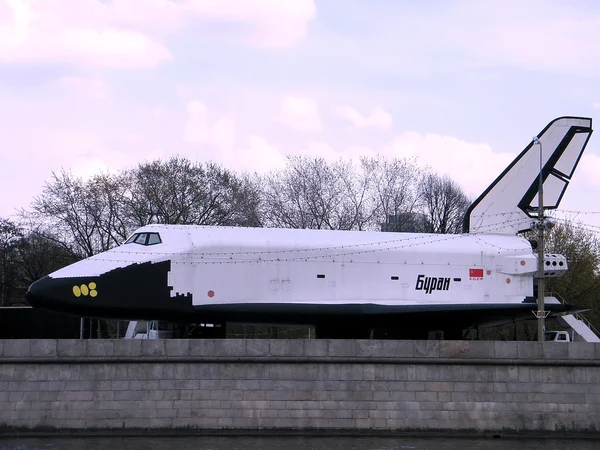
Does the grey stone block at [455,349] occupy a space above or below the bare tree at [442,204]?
below

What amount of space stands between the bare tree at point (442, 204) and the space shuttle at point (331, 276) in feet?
104

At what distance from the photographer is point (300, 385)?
65.8 ft

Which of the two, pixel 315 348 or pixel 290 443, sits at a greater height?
pixel 315 348

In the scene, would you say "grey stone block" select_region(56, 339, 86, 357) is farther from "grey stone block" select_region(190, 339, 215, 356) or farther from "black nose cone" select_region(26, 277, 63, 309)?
"grey stone block" select_region(190, 339, 215, 356)

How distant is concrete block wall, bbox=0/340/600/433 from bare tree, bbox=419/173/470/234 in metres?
36.9

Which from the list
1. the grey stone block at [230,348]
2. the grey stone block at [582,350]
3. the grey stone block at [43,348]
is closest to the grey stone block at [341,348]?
the grey stone block at [230,348]

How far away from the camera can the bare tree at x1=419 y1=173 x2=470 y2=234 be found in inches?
2301

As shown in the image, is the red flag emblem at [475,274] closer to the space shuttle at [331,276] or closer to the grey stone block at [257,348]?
the space shuttle at [331,276]

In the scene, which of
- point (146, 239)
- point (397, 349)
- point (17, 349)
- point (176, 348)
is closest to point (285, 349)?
point (176, 348)

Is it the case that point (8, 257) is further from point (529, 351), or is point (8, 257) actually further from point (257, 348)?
point (529, 351)

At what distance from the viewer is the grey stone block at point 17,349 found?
1975cm

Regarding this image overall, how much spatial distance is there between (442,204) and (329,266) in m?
39.0

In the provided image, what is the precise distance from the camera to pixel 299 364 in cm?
2014

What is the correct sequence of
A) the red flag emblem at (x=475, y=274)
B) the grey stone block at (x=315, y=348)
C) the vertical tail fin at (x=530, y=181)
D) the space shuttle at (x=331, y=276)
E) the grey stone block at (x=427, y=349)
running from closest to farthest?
the grey stone block at (x=315, y=348) → the grey stone block at (x=427, y=349) → the space shuttle at (x=331, y=276) → the red flag emblem at (x=475, y=274) → the vertical tail fin at (x=530, y=181)
